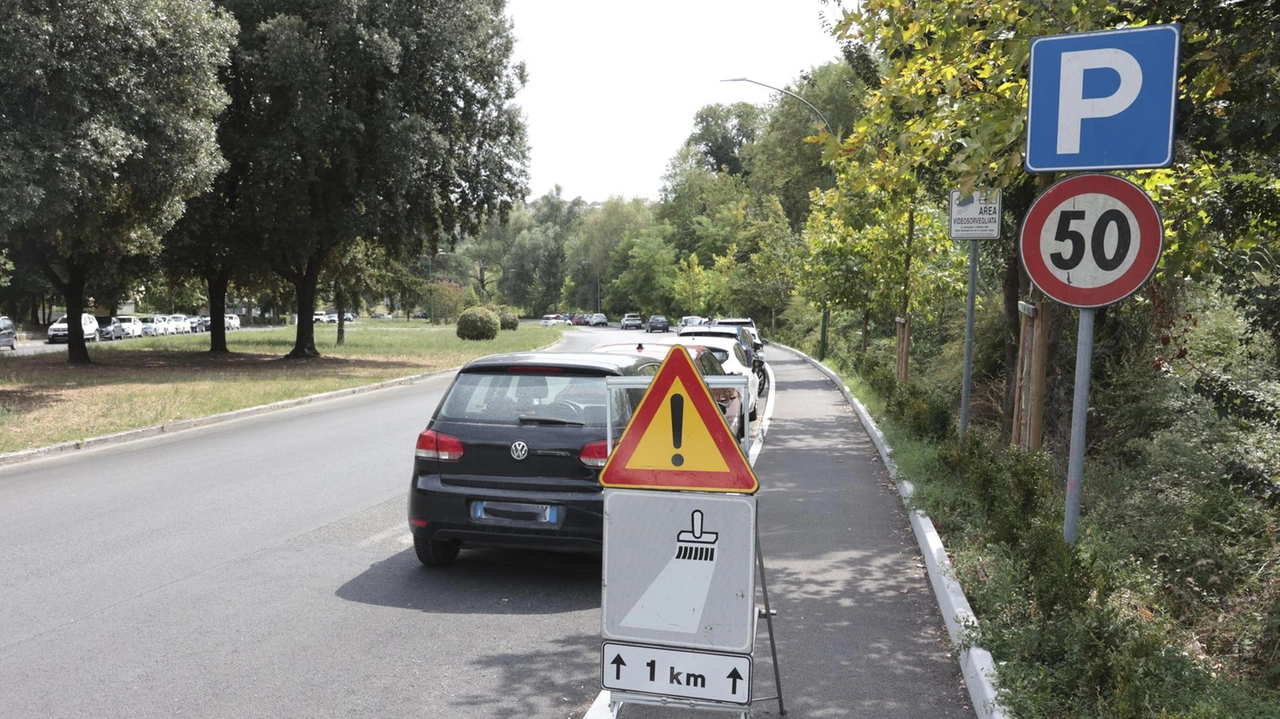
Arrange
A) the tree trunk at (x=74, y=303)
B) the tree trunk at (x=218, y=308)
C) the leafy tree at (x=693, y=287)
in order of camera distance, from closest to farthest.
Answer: the tree trunk at (x=74, y=303)
the tree trunk at (x=218, y=308)
the leafy tree at (x=693, y=287)

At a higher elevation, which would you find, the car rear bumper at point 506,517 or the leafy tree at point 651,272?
the leafy tree at point 651,272

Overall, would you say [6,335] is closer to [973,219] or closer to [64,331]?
[64,331]

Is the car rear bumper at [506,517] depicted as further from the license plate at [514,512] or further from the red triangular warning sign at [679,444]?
the red triangular warning sign at [679,444]

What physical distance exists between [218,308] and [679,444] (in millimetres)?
34525

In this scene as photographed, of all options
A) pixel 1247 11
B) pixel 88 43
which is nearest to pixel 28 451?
pixel 88 43

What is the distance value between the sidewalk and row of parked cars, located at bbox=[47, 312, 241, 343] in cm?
4198

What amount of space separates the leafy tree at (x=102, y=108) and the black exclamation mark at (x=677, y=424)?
14235mm

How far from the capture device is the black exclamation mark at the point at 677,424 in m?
4.41

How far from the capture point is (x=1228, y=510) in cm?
680

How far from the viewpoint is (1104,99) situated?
4.68 meters

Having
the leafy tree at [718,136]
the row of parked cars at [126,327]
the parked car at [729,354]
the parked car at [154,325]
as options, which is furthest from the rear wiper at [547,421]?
the leafy tree at [718,136]

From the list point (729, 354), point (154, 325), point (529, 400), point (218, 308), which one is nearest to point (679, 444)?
point (529, 400)

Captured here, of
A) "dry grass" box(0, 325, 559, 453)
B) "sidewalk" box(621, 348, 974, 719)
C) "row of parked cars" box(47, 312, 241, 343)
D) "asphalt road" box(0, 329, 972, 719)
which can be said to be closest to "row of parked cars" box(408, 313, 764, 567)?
"asphalt road" box(0, 329, 972, 719)

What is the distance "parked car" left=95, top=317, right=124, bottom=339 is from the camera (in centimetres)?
5567
